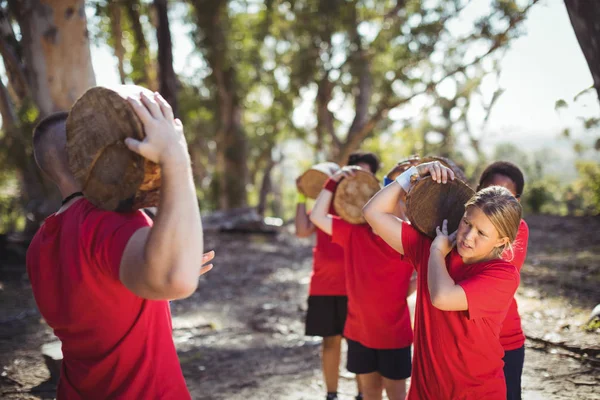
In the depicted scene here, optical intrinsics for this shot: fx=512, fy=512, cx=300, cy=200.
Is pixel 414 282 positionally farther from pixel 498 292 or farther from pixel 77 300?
pixel 77 300

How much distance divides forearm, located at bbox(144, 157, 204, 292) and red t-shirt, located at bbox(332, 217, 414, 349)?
6.75 ft

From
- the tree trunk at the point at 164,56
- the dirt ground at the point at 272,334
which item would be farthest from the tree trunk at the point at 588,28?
the tree trunk at the point at 164,56

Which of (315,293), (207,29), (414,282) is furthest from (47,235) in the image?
(207,29)

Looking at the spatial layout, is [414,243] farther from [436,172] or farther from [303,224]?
[303,224]

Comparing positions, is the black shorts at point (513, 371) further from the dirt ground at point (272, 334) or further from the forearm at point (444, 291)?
the dirt ground at point (272, 334)

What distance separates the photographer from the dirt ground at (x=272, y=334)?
13.7 feet

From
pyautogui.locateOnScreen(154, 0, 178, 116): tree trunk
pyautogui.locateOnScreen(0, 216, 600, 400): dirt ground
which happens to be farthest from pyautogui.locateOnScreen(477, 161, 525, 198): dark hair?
pyautogui.locateOnScreen(154, 0, 178, 116): tree trunk

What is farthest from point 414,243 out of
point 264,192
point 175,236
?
point 264,192

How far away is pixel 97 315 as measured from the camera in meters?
1.65

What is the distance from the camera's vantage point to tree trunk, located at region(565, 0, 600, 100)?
3.16m

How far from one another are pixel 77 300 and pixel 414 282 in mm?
2287

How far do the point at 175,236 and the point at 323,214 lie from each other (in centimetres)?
234

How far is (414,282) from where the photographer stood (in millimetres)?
3375

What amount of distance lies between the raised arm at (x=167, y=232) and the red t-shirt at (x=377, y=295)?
6.73ft
